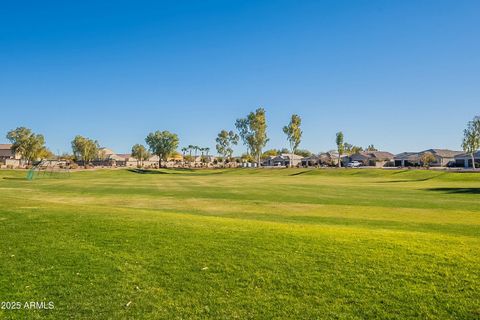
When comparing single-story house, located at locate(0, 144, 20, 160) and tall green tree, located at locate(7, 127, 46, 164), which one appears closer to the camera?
tall green tree, located at locate(7, 127, 46, 164)

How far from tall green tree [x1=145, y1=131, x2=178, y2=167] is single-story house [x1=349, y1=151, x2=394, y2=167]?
7569 centimetres

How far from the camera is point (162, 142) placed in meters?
161

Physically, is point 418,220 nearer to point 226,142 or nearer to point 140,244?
point 140,244

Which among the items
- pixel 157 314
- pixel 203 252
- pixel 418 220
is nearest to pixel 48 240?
pixel 203 252

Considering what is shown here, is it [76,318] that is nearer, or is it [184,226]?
[76,318]

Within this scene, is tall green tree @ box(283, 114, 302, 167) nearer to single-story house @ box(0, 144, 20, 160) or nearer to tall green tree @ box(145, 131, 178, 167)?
tall green tree @ box(145, 131, 178, 167)

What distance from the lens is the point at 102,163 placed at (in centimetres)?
18050

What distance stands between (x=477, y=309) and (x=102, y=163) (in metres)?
187

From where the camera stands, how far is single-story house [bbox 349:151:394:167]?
473 ft

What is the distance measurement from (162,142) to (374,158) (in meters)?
86.5

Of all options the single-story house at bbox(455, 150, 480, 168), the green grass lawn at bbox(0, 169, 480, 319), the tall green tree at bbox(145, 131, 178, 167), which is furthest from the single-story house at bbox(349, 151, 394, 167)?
the green grass lawn at bbox(0, 169, 480, 319)

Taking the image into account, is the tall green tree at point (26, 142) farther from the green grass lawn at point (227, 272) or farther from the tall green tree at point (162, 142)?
the green grass lawn at point (227, 272)

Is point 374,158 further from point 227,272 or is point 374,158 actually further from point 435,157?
point 227,272

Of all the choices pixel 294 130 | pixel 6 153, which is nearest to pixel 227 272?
pixel 294 130
